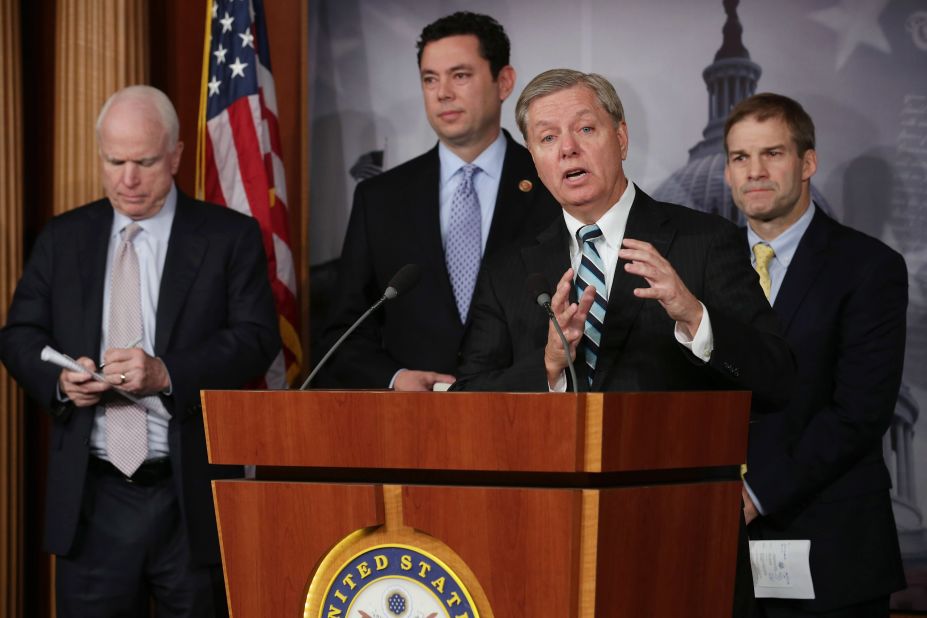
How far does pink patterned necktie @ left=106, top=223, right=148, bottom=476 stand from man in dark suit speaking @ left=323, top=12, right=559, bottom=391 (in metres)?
0.62

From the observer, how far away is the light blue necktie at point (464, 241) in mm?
3820

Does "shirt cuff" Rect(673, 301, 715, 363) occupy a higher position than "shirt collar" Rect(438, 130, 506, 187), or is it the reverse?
"shirt collar" Rect(438, 130, 506, 187)

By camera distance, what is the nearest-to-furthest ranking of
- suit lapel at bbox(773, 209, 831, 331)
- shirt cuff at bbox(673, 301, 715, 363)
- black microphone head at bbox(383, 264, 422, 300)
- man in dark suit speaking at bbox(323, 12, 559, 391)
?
shirt cuff at bbox(673, 301, 715, 363)
black microphone head at bbox(383, 264, 422, 300)
suit lapel at bbox(773, 209, 831, 331)
man in dark suit speaking at bbox(323, 12, 559, 391)

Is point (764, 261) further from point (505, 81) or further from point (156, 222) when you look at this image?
point (156, 222)

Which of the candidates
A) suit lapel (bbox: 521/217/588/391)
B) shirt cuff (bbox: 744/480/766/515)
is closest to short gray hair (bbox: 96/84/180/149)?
suit lapel (bbox: 521/217/588/391)

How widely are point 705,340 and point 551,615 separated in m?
0.64

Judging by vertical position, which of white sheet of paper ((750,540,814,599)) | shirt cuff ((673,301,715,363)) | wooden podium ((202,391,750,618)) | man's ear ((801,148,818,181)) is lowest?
white sheet of paper ((750,540,814,599))

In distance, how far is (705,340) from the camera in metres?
2.23

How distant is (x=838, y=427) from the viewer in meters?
3.31

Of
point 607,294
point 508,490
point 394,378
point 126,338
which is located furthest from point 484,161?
point 508,490

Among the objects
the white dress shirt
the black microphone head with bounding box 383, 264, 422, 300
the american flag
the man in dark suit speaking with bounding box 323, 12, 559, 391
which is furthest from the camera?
the american flag

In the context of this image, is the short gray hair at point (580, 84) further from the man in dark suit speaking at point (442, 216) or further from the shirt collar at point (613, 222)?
the man in dark suit speaking at point (442, 216)

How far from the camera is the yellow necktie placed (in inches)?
140

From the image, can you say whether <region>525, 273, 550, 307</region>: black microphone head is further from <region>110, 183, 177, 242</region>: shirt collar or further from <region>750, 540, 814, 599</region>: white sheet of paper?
<region>110, 183, 177, 242</region>: shirt collar
